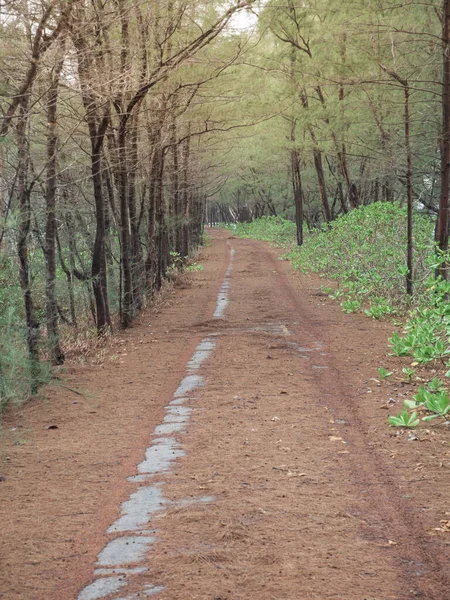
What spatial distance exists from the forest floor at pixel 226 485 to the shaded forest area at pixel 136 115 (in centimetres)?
131

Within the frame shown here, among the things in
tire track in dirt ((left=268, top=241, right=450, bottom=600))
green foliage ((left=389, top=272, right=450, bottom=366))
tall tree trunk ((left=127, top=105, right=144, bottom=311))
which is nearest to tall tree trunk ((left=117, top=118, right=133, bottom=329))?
tall tree trunk ((left=127, top=105, right=144, bottom=311))

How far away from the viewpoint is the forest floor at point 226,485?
3629mm

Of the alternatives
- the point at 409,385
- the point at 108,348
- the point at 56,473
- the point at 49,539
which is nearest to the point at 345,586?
the point at 49,539

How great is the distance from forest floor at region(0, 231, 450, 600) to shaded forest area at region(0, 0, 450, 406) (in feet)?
4.28

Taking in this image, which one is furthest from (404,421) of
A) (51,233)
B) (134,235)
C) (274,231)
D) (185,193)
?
(274,231)

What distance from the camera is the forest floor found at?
11.9 feet

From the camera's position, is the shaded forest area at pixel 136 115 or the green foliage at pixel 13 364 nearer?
the green foliage at pixel 13 364

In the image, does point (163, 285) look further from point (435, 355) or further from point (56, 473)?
point (56, 473)

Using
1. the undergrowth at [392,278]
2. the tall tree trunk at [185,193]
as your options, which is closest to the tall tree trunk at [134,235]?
the undergrowth at [392,278]

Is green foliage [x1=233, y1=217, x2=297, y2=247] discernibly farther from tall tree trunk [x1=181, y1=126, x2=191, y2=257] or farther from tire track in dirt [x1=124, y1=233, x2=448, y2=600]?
tire track in dirt [x1=124, y1=233, x2=448, y2=600]

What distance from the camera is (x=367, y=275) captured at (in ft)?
55.4

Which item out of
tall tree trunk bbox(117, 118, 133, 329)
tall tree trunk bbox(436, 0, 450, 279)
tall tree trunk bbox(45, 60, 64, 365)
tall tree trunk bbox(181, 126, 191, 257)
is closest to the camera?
tall tree trunk bbox(45, 60, 64, 365)

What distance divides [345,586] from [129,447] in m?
3.01

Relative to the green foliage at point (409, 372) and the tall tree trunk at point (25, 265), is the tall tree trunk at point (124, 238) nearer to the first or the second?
the tall tree trunk at point (25, 265)
